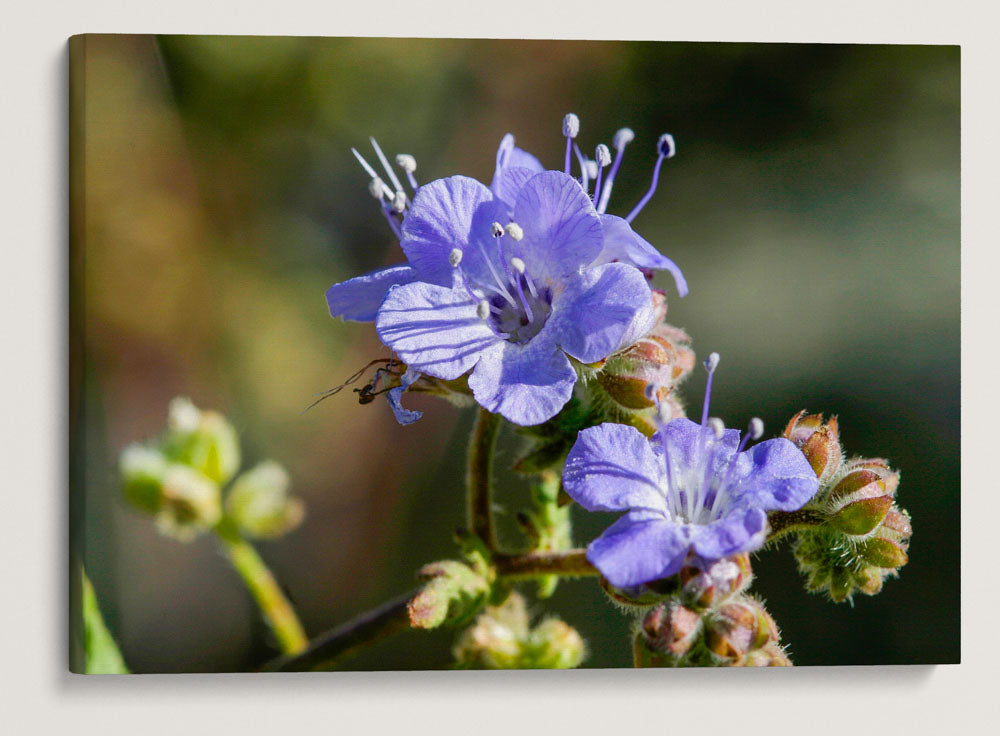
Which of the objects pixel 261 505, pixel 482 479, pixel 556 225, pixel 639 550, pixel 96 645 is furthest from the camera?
pixel 261 505

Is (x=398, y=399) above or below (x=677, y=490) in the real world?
above

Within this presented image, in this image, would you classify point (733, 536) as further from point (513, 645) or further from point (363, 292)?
point (513, 645)

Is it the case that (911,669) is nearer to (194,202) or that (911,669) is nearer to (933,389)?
(933,389)

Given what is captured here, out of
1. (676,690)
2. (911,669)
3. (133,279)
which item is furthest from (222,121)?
(911,669)

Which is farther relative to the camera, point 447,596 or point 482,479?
point 482,479

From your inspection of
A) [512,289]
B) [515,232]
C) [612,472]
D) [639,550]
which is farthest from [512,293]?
[639,550]

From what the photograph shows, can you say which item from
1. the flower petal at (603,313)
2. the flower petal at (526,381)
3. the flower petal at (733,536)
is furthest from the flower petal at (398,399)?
the flower petal at (733,536)

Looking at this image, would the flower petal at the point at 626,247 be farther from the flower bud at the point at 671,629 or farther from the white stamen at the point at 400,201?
the flower bud at the point at 671,629
